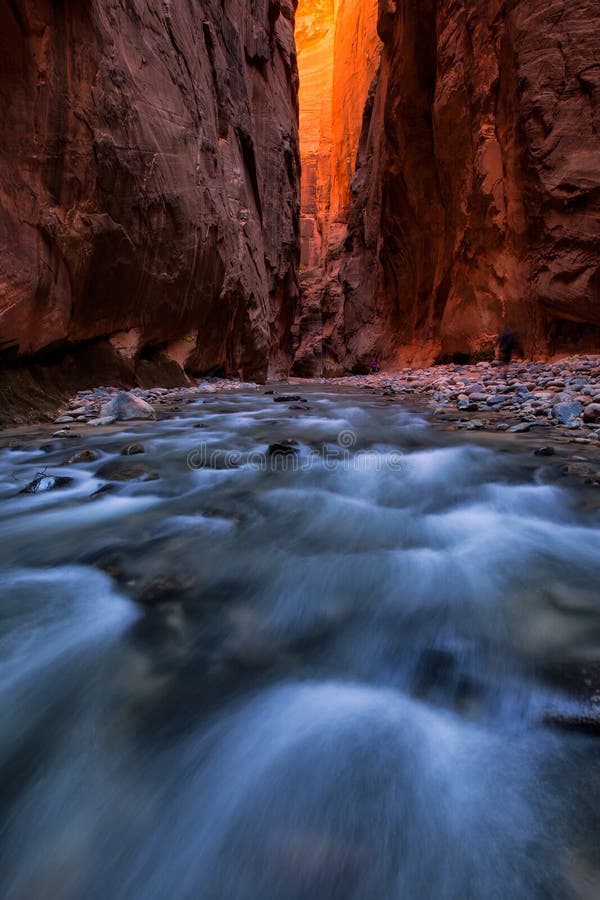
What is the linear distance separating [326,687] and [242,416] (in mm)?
4373

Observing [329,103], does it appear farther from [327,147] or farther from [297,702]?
[297,702]

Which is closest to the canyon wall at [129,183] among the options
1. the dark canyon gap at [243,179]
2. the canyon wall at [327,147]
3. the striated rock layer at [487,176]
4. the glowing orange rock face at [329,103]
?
the dark canyon gap at [243,179]

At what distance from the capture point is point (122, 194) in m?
6.24

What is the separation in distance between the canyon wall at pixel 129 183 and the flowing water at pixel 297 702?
3.67 meters

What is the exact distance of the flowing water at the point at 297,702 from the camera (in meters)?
0.70

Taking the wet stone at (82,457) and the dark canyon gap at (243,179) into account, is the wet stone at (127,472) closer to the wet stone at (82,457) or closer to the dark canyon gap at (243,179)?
the wet stone at (82,457)

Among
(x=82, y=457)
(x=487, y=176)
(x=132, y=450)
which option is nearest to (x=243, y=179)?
(x=487, y=176)

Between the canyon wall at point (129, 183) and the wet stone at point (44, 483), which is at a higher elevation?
the canyon wall at point (129, 183)

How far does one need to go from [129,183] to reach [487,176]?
273 inches

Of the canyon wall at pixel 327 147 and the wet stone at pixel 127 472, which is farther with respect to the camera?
the canyon wall at pixel 327 147

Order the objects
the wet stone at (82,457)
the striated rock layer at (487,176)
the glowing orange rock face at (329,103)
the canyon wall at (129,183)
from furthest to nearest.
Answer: the glowing orange rock face at (329,103)
the striated rock layer at (487,176)
the canyon wall at (129,183)
the wet stone at (82,457)

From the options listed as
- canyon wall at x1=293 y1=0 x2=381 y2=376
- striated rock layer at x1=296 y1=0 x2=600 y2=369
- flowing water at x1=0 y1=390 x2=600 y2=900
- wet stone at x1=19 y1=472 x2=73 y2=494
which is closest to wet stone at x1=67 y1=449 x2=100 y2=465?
wet stone at x1=19 y1=472 x2=73 y2=494

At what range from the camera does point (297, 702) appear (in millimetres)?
1028

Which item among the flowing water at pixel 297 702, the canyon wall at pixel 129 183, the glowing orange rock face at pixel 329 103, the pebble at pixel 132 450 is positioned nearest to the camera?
the flowing water at pixel 297 702
